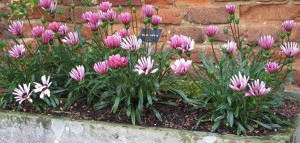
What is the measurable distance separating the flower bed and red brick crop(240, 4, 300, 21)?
0.44 ft

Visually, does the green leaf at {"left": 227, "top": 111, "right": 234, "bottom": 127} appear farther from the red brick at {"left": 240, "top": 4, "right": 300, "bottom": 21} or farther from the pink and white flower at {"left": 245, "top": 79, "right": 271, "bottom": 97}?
the red brick at {"left": 240, "top": 4, "right": 300, "bottom": 21}

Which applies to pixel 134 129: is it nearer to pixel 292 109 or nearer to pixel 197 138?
pixel 197 138

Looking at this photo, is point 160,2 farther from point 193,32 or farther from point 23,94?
point 23,94

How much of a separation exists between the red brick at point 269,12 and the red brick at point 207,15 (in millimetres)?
100

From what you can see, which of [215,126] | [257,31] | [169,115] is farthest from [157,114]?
[257,31]

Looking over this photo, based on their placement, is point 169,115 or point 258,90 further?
point 169,115

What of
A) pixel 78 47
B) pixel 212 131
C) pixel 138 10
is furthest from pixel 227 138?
pixel 138 10

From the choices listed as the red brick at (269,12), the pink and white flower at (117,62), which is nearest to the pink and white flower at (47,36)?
the pink and white flower at (117,62)

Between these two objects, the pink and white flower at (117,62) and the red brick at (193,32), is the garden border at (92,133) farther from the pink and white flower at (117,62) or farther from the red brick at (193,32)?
the red brick at (193,32)

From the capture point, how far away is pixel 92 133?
5.84 feet

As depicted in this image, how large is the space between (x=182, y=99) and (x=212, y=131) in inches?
13.2

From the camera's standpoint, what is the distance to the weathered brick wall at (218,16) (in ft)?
7.27

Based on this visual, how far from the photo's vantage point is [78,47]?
2080 millimetres

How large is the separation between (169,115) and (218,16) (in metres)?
0.70
